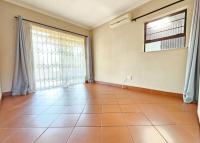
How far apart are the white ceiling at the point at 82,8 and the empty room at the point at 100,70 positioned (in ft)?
0.08

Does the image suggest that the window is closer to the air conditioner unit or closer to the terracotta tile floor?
the air conditioner unit

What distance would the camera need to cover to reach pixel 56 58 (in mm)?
3887

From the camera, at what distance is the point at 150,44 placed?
312 centimetres

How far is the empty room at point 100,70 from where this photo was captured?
142cm

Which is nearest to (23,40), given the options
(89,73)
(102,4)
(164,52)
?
(102,4)

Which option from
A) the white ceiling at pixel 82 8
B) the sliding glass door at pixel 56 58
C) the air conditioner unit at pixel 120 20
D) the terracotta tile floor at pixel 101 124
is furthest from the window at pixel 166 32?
the sliding glass door at pixel 56 58

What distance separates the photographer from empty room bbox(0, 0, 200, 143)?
1.42 metres

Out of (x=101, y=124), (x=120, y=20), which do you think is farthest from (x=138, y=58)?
(x=101, y=124)

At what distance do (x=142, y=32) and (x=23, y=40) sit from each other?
10.1 feet

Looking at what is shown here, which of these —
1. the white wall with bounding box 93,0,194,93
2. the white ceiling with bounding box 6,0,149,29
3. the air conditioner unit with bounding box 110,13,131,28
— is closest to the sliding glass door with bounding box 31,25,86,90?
the white ceiling with bounding box 6,0,149,29

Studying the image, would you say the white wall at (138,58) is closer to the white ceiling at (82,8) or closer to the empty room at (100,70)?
the empty room at (100,70)

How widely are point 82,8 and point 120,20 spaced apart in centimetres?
116

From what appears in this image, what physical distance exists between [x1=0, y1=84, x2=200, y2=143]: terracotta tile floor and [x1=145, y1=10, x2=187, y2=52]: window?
1345 millimetres

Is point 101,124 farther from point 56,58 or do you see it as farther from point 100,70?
point 100,70
